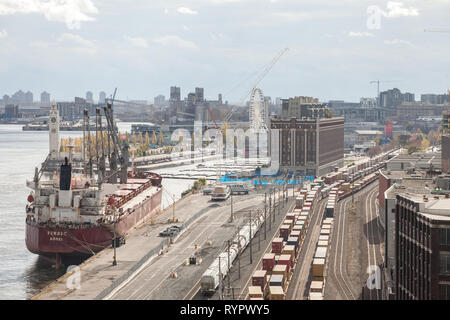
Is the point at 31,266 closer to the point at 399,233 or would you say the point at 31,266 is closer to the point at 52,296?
the point at 52,296

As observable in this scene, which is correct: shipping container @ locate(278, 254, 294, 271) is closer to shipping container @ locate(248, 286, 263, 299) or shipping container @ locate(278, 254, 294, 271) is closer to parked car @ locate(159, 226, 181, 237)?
shipping container @ locate(248, 286, 263, 299)

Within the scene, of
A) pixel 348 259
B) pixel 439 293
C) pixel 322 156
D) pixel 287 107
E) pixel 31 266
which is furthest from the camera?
pixel 287 107

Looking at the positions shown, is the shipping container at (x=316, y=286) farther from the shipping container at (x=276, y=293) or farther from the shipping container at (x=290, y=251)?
the shipping container at (x=290, y=251)

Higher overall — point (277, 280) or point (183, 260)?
point (277, 280)

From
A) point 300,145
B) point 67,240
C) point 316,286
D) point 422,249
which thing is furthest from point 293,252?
point 300,145

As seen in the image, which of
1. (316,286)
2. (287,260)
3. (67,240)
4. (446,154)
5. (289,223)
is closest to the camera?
(316,286)

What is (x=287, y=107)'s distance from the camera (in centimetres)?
13050

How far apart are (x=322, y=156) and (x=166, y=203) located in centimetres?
3827

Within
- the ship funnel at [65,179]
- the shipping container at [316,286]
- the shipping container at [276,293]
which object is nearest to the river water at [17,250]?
the ship funnel at [65,179]

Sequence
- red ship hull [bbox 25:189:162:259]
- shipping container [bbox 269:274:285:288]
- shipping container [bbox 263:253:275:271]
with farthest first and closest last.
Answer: red ship hull [bbox 25:189:162:259] < shipping container [bbox 263:253:275:271] < shipping container [bbox 269:274:285:288]

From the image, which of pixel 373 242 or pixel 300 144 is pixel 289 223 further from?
pixel 300 144

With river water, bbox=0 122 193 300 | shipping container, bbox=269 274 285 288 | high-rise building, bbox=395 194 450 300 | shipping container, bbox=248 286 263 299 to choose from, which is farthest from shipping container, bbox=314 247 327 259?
river water, bbox=0 122 193 300
